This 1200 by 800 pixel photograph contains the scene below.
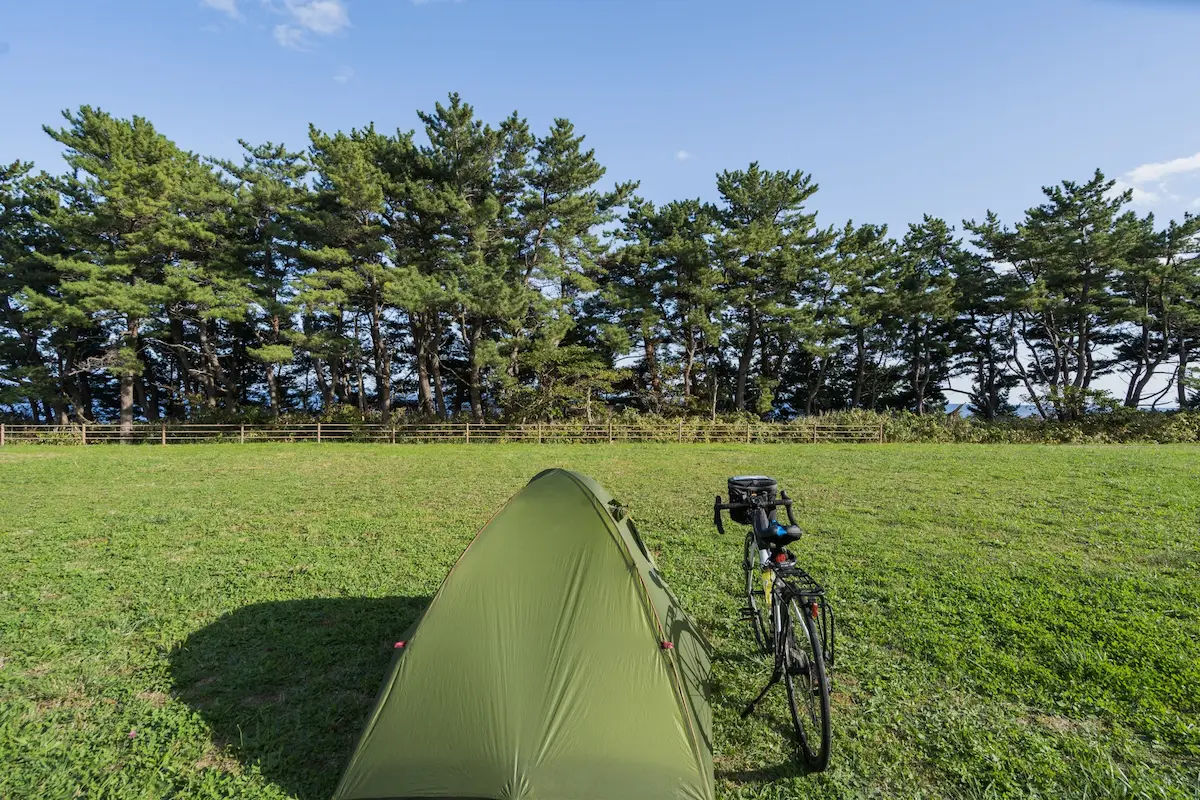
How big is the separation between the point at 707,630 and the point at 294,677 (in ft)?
10.2

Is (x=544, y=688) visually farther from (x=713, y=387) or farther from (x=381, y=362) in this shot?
(x=713, y=387)

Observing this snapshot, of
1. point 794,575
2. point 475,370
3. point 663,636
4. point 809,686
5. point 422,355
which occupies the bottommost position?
point 809,686

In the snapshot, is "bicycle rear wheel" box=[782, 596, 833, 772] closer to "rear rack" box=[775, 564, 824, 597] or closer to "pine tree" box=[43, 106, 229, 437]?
"rear rack" box=[775, 564, 824, 597]

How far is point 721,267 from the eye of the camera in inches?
1136

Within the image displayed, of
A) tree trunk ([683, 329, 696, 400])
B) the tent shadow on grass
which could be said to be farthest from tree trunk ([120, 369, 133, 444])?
tree trunk ([683, 329, 696, 400])

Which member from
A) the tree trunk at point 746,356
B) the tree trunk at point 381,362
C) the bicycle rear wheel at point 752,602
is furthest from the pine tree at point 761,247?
the bicycle rear wheel at point 752,602

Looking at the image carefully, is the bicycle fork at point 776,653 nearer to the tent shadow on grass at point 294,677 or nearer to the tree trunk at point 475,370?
the tent shadow on grass at point 294,677

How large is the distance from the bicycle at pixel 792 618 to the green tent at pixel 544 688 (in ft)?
1.71

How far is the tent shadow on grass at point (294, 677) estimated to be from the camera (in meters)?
2.98

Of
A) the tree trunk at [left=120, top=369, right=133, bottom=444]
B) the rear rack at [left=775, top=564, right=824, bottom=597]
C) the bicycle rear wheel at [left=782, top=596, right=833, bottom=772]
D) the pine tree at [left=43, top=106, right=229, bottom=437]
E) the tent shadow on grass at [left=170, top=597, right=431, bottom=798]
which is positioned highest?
the pine tree at [left=43, top=106, right=229, bottom=437]

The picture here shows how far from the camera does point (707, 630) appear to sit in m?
4.43

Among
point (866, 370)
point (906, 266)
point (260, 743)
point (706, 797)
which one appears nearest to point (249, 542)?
point (260, 743)

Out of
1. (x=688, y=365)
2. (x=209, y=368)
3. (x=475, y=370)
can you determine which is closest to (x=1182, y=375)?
(x=688, y=365)

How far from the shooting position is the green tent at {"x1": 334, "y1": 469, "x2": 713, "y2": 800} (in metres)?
2.49
